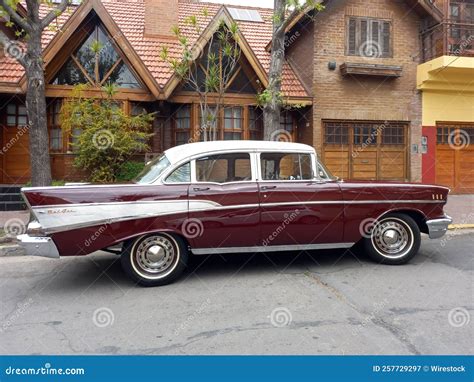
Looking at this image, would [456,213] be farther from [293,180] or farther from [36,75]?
[36,75]

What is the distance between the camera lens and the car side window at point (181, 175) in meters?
5.11

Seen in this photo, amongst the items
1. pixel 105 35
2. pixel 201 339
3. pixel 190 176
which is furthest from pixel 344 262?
pixel 105 35

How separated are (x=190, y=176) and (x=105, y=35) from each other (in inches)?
354

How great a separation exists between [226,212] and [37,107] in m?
5.43

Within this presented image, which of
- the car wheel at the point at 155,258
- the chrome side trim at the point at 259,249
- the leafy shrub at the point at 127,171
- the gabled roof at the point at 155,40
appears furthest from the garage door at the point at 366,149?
the car wheel at the point at 155,258

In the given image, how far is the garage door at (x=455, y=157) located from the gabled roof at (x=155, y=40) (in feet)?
18.4

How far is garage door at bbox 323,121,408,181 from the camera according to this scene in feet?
44.3

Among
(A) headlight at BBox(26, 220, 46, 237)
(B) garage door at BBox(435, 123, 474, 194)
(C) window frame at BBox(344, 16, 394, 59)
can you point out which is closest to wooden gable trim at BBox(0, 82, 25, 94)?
(A) headlight at BBox(26, 220, 46, 237)

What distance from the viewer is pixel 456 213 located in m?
10.2

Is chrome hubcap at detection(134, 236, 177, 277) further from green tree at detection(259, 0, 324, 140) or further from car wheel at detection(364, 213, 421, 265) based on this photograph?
green tree at detection(259, 0, 324, 140)

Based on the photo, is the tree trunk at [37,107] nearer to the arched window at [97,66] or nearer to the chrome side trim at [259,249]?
the arched window at [97,66]

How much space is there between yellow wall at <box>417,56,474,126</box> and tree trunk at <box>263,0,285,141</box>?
6932mm

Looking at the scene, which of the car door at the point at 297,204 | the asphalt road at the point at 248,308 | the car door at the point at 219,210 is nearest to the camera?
the asphalt road at the point at 248,308

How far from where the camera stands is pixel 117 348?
3.35m
